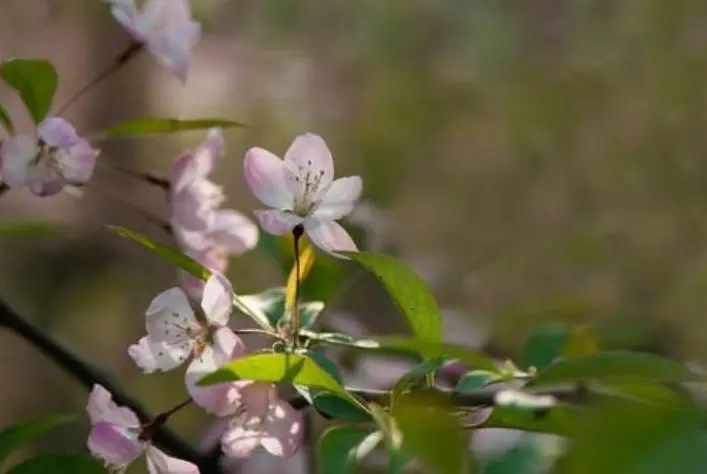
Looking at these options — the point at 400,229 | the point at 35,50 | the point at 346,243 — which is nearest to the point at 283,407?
the point at 346,243

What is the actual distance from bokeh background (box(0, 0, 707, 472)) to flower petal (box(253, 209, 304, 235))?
25.0 inches

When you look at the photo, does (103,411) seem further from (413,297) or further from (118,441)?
(413,297)

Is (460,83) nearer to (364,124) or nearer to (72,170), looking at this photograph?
(364,124)

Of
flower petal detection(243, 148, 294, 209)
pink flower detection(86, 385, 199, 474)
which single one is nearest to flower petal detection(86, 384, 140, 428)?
pink flower detection(86, 385, 199, 474)

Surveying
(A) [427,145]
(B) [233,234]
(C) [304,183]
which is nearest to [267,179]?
(C) [304,183]

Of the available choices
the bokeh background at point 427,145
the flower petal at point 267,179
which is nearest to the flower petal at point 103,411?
the flower petal at point 267,179

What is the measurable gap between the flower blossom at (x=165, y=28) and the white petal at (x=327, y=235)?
144 millimetres

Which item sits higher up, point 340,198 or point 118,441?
point 340,198

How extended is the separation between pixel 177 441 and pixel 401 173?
30.4 inches

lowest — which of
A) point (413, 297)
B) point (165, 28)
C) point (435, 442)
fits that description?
point (435, 442)

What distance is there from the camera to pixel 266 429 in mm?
386

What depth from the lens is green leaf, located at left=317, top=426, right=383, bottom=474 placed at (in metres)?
0.33

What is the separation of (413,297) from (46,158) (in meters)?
0.19

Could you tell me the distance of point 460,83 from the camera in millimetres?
1191
